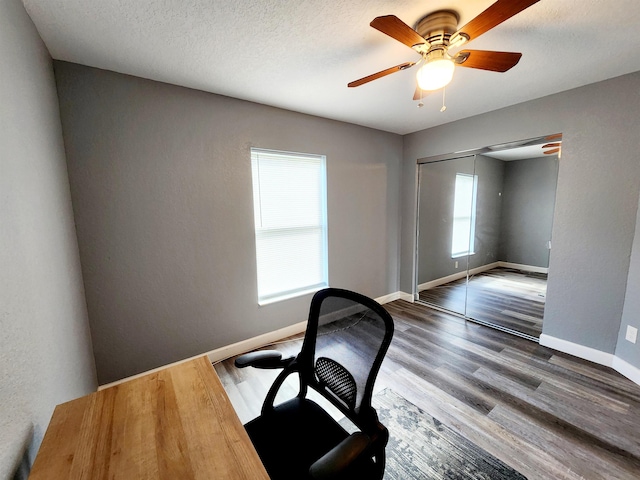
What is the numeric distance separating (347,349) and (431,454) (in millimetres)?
974

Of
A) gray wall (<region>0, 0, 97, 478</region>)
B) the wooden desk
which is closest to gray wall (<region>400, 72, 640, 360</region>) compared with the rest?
the wooden desk

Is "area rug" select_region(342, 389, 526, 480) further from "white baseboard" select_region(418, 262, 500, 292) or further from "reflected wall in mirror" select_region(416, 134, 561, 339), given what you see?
"white baseboard" select_region(418, 262, 500, 292)

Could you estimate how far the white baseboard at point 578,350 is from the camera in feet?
7.42

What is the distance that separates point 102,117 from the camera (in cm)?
181

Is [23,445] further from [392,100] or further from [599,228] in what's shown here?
[599,228]

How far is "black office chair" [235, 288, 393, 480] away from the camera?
0.91 meters

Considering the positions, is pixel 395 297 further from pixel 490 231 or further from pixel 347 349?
pixel 347 349

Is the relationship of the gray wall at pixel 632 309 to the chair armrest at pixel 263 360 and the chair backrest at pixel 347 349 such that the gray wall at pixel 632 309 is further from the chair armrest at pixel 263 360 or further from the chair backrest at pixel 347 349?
the chair armrest at pixel 263 360

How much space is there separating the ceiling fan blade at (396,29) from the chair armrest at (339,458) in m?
1.58

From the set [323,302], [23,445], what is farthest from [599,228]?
[23,445]

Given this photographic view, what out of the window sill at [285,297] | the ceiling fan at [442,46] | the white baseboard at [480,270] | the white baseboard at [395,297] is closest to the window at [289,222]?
the window sill at [285,297]

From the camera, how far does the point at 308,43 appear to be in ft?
5.20

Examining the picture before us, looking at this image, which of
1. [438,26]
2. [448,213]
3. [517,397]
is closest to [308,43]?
[438,26]

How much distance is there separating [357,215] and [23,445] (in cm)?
303
